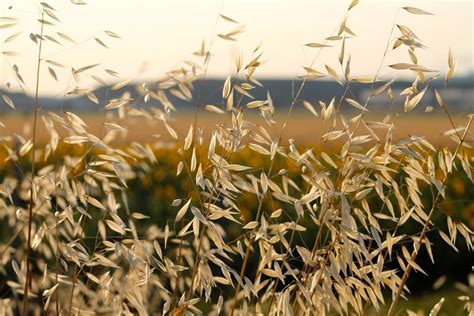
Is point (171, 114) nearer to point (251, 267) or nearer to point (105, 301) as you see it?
point (105, 301)

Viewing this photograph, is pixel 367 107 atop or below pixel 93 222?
atop

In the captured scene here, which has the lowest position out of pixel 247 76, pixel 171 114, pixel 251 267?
pixel 251 267

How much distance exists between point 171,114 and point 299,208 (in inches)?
21.8

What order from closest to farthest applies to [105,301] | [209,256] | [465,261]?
[209,256] → [105,301] → [465,261]

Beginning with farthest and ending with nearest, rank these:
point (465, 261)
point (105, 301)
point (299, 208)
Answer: point (465, 261)
point (105, 301)
point (299, 208)

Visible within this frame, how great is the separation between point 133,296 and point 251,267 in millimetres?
4884

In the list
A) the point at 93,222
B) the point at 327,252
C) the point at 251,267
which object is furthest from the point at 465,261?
Result: the point at 327,252

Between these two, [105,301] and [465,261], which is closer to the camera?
[105,301]

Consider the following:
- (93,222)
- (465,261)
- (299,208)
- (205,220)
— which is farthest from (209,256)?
(465,261)

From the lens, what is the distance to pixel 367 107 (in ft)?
8.52

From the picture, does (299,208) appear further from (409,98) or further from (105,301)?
(105,301)

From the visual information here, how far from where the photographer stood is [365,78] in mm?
2611

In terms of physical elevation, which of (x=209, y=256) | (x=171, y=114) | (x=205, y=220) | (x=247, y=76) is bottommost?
(x=209, y=256)

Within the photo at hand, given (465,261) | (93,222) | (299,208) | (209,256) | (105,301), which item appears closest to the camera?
(299,208)
